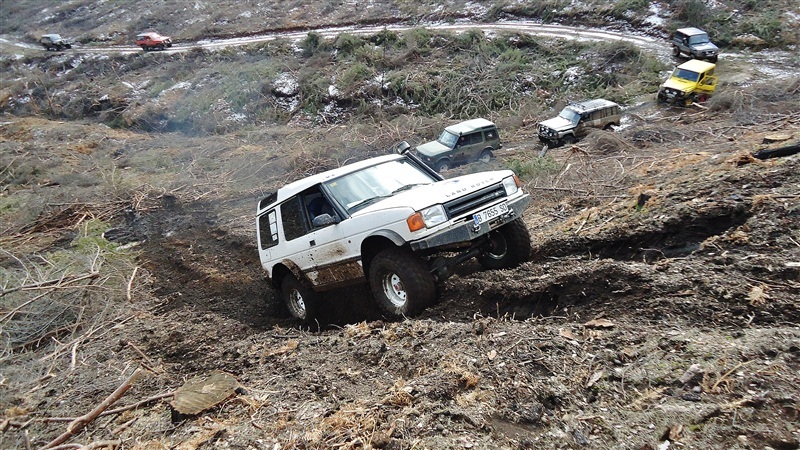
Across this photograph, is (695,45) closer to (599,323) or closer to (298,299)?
(298,299)

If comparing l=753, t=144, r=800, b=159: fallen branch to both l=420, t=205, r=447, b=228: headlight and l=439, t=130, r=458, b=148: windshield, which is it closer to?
l=420, t=205, r=447, b=228: headlight

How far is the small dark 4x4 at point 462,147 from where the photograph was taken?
1605cm

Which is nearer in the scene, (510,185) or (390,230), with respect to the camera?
(390,230)

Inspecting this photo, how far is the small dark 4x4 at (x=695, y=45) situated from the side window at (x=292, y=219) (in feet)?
67.1

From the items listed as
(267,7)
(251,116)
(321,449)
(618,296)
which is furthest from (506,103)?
(267,7)

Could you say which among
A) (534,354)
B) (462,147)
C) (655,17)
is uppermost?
(534,354)

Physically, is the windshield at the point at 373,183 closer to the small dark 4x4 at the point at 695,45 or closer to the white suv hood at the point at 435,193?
the white suv hood at the point at 435,193

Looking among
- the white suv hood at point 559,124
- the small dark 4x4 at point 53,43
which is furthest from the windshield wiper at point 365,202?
the small dark 4x4 at point 53,43

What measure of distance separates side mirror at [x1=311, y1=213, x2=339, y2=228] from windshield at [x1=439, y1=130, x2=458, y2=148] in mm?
10991

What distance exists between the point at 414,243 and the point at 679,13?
26008mm

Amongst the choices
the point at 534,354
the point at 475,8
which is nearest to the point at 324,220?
the point at 534,354

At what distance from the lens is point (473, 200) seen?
5.30 m

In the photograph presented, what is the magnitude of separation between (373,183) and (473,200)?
4.26ft

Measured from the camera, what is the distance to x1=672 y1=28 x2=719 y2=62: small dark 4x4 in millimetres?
20516
